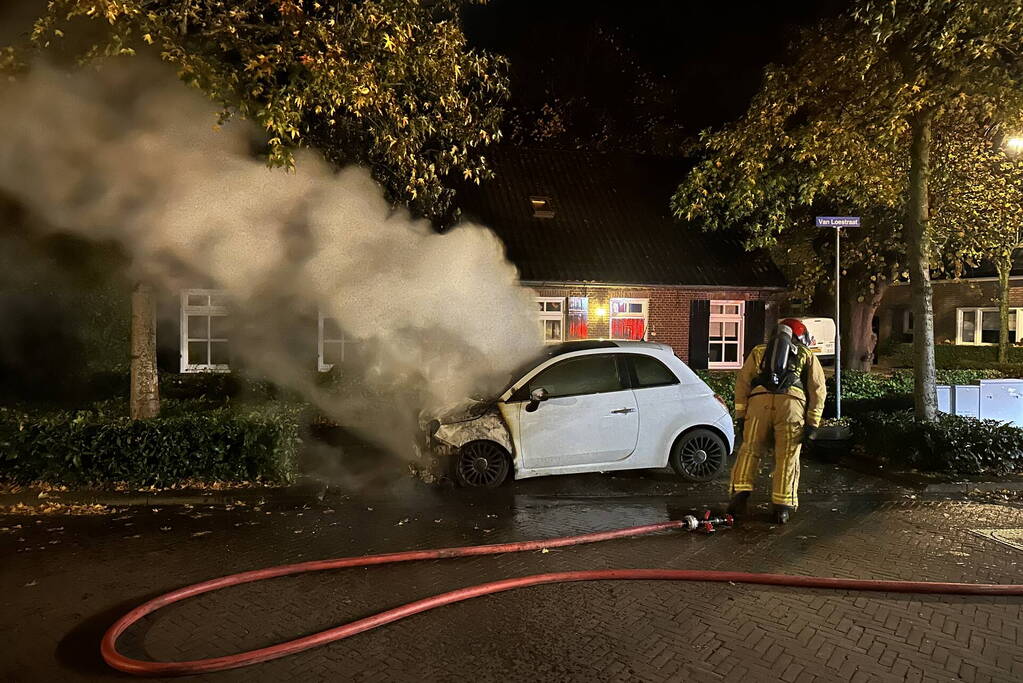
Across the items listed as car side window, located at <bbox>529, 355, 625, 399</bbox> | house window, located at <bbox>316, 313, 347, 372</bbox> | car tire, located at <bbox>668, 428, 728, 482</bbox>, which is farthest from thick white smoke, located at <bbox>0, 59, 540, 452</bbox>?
car tire, located at <bbox>668, 428, 728, 482</bbox>

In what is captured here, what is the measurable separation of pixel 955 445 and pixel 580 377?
14.8 ft

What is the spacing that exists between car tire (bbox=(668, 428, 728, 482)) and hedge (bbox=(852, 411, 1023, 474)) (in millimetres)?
2499

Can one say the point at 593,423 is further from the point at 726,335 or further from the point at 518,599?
the point at 726,335

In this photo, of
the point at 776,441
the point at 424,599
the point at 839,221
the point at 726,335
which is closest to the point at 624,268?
the point at 726,335

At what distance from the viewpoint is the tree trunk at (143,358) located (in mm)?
9016

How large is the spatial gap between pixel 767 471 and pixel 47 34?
9.33 metres

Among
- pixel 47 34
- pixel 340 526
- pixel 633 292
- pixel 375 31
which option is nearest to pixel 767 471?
pixel 340 526

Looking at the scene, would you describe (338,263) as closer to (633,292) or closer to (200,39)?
(200,39)

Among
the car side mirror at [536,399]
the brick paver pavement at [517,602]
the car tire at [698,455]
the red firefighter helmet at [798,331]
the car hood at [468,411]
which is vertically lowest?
the brick paver pavement at [517,602]

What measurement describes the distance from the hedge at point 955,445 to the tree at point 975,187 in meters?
5.30

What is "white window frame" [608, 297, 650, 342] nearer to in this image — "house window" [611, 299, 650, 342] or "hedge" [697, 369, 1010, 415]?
"house window" [611, 299, 650, 342]

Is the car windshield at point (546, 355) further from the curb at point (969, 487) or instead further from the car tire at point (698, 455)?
the curb at point (969, 487)

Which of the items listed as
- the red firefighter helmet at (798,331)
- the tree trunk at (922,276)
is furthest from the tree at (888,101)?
the red firefighter helmet at (798,331)

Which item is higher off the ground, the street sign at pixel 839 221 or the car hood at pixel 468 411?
the street sign at pixel 839 221
